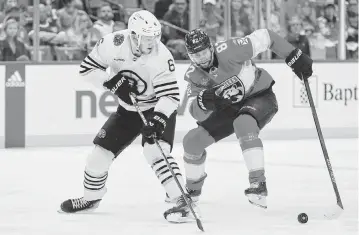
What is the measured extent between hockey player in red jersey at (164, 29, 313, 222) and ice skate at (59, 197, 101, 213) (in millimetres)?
566

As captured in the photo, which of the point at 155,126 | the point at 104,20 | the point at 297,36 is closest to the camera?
the point at 155,126

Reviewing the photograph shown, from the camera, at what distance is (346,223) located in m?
4.52

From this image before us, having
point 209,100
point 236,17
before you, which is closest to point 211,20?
point 236,17

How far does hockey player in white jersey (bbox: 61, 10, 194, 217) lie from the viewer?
456cm

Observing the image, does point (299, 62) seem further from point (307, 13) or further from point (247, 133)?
point (307, 13)

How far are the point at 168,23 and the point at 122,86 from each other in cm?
447

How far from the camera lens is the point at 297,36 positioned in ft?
31.9

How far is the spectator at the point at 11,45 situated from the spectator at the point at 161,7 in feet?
4.38

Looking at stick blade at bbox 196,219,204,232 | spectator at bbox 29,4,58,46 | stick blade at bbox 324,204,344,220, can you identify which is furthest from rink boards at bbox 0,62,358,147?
stick blade at bbox 196,219,204,232

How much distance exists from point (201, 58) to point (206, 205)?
887 millimetres

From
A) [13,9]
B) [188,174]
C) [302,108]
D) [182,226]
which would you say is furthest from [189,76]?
[302,108]

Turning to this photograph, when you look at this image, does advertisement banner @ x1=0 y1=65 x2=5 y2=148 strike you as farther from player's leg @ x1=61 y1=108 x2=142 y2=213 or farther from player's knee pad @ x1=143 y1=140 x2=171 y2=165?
player's knee pad @ x1=143 y1=140 x2=171 y2=165

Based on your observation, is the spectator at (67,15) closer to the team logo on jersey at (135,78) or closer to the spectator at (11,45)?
the spectator at (11,45)

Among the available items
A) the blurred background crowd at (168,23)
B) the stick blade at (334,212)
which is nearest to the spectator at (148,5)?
the blurred background crowd at (168,23)
